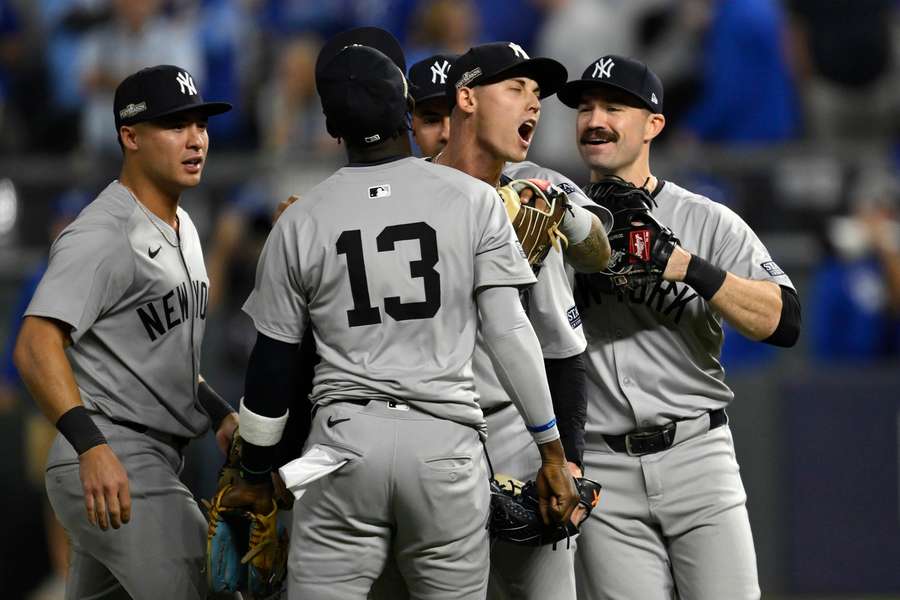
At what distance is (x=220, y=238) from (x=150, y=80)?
13.2 feet

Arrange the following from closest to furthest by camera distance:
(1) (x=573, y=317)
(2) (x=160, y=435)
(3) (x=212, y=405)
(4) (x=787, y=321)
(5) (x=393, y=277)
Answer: (5) (x=393, y=277)
(1) (x=573, y=317)
(2) (x=160, y=435)
(4) (x=787, y=321)
(3) (x=212, y=405)

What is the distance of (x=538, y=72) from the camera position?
4.25m

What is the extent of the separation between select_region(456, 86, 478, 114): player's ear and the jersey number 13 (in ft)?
1.93

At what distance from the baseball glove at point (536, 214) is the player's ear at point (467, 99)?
25 cm

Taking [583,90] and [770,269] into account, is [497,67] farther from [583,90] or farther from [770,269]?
[770,269]

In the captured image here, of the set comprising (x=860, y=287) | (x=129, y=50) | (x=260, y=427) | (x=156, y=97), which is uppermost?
(x=129, y=50)

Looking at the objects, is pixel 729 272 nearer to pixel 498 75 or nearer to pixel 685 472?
→ pixel 685 472

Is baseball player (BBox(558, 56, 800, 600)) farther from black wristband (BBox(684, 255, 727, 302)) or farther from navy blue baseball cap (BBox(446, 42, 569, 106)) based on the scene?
navy blue baseball cap (BBox(446, 42, 569, 106))

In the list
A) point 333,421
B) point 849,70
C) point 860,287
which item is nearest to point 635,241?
point 333,421

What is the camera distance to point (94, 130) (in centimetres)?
999

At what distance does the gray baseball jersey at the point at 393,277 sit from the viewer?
380cm

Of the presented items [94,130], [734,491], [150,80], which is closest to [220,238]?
[94,130]

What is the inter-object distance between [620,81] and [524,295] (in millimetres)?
890

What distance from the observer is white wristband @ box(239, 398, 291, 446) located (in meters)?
3.95
